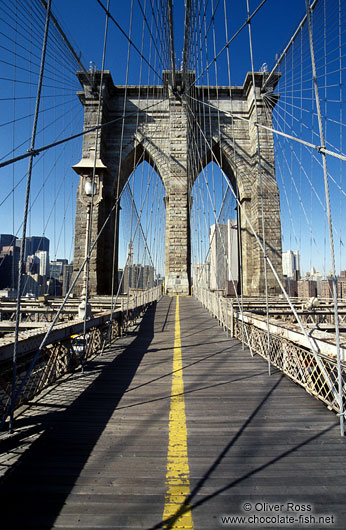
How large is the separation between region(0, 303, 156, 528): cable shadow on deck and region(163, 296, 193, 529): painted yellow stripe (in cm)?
57

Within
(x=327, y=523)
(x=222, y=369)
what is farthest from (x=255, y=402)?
(x=327, y=523)

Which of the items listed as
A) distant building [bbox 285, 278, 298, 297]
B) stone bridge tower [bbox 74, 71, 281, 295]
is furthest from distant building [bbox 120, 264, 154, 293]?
distant building [bbox 285, 278, 298, 297]

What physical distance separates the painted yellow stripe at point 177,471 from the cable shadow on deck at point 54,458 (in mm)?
569

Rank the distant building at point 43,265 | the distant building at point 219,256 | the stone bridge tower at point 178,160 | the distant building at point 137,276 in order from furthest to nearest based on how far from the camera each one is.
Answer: the distant building at point 43,265, the stone bridge tower at point 178,160, the distant building at point 137,276, the distant building at point 219,256

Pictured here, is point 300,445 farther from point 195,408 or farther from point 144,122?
point 144,122

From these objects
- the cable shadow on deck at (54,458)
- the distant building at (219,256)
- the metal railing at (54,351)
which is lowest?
the cable shadow on deck at (54,458)

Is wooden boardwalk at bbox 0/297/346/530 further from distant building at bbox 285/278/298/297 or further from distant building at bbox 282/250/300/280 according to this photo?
distant building at bbox 282/250/300/280

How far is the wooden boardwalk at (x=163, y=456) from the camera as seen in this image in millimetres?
1464

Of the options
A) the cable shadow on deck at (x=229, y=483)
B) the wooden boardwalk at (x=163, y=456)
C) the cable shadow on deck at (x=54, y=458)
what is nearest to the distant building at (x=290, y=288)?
the wooden boardwalk at (x=163, y=456)

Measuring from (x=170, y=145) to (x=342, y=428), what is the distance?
1977 cm

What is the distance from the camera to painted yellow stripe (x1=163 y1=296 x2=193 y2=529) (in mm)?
1425

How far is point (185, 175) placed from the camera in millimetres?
19344

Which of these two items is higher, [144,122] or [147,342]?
[144,122]

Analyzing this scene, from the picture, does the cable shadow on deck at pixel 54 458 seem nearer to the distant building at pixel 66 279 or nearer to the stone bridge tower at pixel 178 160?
the stone bridge tower at pixel 178 160
